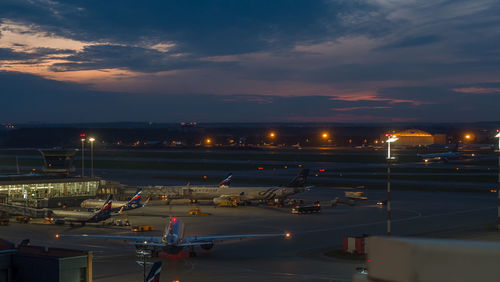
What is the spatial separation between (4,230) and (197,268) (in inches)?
1102

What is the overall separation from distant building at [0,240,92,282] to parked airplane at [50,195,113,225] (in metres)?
29.4

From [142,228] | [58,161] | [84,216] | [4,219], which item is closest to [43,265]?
[142,228]

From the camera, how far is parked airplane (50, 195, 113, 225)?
2319 inches

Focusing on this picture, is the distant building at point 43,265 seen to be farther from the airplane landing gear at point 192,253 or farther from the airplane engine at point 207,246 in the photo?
the airplane engine at point 207,246

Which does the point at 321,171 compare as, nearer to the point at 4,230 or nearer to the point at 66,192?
the point at 66,192

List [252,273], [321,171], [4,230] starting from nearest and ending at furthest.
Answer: [252,273]
[4,230]
[321,171]

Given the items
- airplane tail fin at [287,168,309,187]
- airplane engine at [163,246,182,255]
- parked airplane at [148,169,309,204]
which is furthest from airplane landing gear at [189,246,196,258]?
airplane tail fin at [287,168,309,187]

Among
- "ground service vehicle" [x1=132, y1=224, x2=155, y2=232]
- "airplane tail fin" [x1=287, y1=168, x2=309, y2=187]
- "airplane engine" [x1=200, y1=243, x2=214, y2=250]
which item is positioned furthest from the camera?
"airplane tail fin" [x1=287, y1=168, x2=309, y2=187]

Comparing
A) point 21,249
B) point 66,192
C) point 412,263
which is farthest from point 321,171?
point 412,263

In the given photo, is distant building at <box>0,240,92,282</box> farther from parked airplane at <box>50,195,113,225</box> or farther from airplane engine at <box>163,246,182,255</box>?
parked airplane at <box>50,195,113,225</box>

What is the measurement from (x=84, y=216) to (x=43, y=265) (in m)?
32.2

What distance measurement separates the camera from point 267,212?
72188 millimetres

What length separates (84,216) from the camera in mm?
59594

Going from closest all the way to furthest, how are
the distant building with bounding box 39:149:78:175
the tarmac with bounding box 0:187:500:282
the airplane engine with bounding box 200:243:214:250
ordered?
1. the tarmac with bounding box 0:187:500:282
2. the airplane engine with bounding box 200:243:214:250
3. the distant building with bounding box 39:149:78:175
